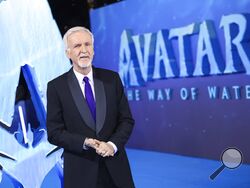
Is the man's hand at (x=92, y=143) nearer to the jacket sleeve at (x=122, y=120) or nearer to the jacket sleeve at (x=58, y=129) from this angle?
the jacket sleeve at (x=58, y=129)

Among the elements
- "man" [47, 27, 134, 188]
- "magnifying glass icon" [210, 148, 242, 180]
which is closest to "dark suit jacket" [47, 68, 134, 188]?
"man" [47, 27, 134, 188]

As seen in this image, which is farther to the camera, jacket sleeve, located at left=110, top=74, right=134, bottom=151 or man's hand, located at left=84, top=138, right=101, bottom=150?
jacket sleeve, located at left=110, top=74, right=134, bottom=151

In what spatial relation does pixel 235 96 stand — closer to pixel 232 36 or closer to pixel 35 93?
pixel 232 36

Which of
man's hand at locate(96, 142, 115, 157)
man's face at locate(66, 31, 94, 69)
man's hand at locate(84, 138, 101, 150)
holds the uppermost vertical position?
man's face at locate(66, 31, 94, 69)

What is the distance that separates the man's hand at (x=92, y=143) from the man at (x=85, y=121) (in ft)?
0.16

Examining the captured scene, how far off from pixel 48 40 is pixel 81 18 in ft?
14.5

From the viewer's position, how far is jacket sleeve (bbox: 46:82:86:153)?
2.21 m

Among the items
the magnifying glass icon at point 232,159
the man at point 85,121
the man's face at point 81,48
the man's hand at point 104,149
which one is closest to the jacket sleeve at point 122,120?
the man at point 85,121

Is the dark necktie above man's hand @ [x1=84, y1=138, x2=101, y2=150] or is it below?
above

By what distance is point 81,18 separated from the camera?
8.31 m

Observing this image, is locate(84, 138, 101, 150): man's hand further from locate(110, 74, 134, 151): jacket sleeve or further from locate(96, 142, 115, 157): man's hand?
locate(110, 74, 134, 151): jacket sleeve

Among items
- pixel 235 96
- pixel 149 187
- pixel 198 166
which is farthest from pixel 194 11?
pixel 149 187

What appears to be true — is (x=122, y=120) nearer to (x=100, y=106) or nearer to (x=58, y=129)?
(x=100, y=106)

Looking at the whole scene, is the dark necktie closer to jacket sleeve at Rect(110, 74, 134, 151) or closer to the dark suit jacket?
the dark suit jacket
